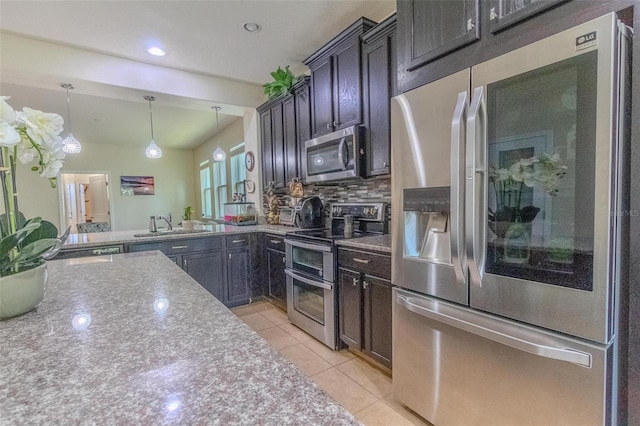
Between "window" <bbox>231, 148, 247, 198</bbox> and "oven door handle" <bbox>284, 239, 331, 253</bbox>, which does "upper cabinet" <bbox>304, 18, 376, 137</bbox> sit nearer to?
"oven door handle" <bbox>284, 239, 331, 253</bbox>

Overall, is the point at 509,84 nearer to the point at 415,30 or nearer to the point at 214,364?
the point at 415,30

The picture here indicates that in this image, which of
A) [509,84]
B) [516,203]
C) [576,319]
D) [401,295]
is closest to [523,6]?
[509,84]

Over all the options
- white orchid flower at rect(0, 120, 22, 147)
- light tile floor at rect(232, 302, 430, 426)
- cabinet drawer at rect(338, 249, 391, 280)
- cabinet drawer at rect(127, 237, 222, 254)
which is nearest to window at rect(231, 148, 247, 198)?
cabinet drawer at rect(127, 237, 222, 254)

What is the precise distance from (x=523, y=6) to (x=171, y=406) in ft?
5.23

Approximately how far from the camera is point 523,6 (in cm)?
114

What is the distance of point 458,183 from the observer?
1.24 m

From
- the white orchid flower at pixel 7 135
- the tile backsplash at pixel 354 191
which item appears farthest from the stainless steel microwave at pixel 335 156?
the white orchid flower at pixel 7 135

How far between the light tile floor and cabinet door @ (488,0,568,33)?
74.2 inches

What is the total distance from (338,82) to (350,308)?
1.86m

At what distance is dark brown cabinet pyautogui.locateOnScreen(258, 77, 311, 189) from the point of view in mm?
3168

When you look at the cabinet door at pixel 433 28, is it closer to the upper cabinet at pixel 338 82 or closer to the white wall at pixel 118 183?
the upper cabinet at pixel 338 82

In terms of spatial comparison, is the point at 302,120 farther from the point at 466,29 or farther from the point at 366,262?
the point at 466,29

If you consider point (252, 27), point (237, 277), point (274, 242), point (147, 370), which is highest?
point (252, 27)

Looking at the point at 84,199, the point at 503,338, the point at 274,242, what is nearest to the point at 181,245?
the point at 274,242
